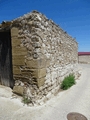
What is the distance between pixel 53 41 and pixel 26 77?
1.73 meters

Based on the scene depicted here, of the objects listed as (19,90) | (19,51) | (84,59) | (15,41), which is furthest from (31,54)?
(84,59)

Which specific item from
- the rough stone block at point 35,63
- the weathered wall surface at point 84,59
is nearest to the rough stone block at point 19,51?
the rough stone block at point 35,63

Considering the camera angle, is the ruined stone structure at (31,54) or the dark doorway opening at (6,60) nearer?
the ruined stone structure at (31,54)

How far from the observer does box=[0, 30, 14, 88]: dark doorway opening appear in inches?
159

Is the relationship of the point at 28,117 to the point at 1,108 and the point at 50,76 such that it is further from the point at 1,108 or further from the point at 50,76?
the point at 50,76

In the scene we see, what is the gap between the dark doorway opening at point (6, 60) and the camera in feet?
13.2

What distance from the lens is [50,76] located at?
4.06 metres

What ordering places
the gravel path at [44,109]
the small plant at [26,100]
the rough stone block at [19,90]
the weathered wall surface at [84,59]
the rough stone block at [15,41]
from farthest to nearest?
1. the weathered wall surface at [84,59]
2. the rough stone block at [15,41]
3. the rough stone block at [19,90]
4. the small plant at [26,100]
5. the gravel path at [44,109]

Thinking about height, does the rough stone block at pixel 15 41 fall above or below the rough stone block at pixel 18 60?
above

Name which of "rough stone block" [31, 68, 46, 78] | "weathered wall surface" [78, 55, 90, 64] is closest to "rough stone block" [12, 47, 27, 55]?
"rough stone block" [31, 68, 46, 78]

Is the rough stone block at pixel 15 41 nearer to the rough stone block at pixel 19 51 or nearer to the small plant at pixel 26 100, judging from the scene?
the rough stone block at pixel 19 51


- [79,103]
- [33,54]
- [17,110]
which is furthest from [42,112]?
[33,54]

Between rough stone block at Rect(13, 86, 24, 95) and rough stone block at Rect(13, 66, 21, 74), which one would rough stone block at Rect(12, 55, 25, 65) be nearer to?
rough stone block at Rect(13, 66, 21, 74)

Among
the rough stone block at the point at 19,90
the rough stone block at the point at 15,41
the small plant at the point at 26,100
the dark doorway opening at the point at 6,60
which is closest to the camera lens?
the small plant at the point at 26,100
